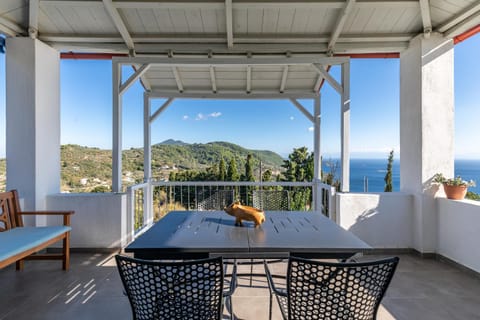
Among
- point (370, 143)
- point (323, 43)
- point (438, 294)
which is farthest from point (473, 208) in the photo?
point (370, 143)

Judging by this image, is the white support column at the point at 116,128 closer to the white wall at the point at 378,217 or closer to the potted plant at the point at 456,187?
the white wall at the point at 378,217

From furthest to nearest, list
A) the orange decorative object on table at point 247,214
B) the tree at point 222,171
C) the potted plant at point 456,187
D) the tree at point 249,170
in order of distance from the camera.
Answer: the tree at point 249,170
the tree at point 222,171
the potted plant at point 456,187
the orange decorative object on table at point 247,214

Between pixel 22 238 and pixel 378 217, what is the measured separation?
13.8 ft

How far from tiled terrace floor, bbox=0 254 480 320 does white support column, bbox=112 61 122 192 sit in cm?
115

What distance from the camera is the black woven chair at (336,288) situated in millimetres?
1219

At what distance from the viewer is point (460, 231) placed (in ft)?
10.8

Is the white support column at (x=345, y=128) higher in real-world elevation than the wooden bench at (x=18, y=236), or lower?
higher

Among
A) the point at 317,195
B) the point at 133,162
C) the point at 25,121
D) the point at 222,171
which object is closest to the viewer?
the point at 25,121

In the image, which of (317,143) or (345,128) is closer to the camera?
(345,128)

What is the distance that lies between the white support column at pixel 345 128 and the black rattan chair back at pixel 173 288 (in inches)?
122

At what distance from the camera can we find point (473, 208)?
3.12 meters

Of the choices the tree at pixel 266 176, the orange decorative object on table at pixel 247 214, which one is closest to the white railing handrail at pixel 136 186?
the orange decorative object on table at pixel 247 214

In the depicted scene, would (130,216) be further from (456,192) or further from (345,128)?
(456,192)

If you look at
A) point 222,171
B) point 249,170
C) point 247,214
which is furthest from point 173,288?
point 249,170
